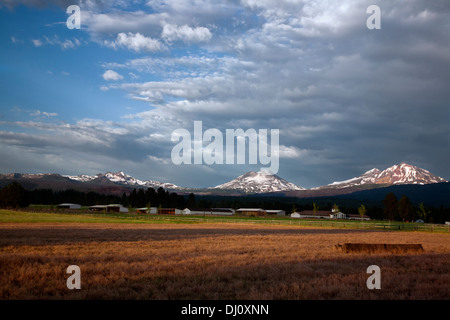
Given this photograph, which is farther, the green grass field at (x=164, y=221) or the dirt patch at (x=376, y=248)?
the green grass field at (x=164, y=221)

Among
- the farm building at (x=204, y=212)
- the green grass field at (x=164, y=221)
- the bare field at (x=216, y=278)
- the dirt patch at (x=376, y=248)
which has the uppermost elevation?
the bare field at (x=216, y=278)

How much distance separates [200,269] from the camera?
51.7ft

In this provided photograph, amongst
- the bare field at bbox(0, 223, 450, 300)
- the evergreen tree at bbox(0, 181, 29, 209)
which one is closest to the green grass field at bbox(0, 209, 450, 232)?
the evergreen tree at bbox(0, 181, 29, 209)

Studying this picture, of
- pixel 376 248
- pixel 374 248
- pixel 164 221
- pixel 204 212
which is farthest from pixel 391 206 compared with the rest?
pixel 374 248

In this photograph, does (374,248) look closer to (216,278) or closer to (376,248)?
(376,248)

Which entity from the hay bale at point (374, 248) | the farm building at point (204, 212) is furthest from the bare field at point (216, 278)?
the farm building at point (204, 212)

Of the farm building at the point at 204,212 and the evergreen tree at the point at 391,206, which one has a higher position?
the evergreen tree at the point at 391,206

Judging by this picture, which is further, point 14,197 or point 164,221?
point 14,197

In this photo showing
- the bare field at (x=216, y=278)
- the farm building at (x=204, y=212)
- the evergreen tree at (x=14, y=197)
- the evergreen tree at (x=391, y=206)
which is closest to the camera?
the bare field at (x=216, y=278)

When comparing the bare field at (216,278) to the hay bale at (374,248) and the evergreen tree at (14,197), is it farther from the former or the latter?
the evergreen tree at (14,197)

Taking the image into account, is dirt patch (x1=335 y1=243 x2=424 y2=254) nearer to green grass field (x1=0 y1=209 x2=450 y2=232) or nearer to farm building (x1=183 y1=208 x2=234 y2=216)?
green grass field (x1=0 y1=209 x2=450 y2=232)
